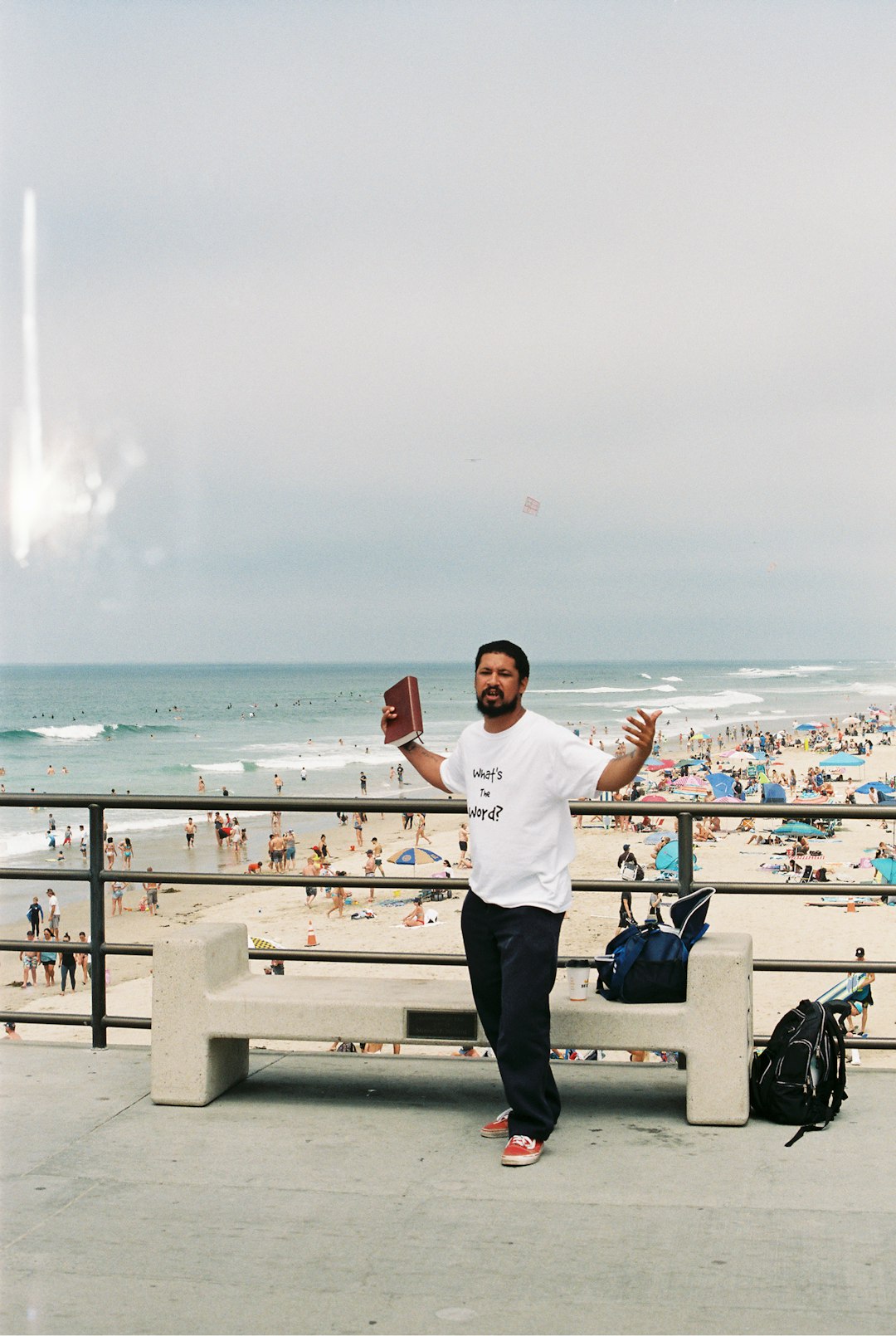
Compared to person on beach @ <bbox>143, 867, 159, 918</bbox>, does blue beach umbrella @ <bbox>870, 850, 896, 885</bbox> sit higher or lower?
higher

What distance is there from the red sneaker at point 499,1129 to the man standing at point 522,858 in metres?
0.10

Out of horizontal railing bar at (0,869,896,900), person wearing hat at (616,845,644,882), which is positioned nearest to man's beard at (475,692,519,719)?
horizontal railing bar at (0,869,896,900)

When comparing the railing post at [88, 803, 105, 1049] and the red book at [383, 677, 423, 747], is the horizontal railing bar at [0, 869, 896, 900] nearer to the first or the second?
the railing post at [88, 803, 105, 1049]

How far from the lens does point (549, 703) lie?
10631 centimetres

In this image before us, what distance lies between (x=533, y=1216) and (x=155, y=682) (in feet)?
492

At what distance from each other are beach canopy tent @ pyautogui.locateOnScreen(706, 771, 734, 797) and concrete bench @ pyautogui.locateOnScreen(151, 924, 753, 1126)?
103 ft

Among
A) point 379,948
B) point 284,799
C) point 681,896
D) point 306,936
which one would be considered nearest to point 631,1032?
point 681,896

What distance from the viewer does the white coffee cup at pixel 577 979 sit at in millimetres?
5090

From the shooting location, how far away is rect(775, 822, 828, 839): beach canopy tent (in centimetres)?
2986

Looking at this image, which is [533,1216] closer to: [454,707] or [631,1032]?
[631,1032]

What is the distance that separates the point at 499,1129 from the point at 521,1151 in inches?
13.1

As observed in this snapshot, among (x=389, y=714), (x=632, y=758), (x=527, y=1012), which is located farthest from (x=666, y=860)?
(x=632, y=758)

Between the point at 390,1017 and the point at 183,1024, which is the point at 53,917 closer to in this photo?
the point at 183,1024

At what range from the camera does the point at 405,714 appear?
501cm
